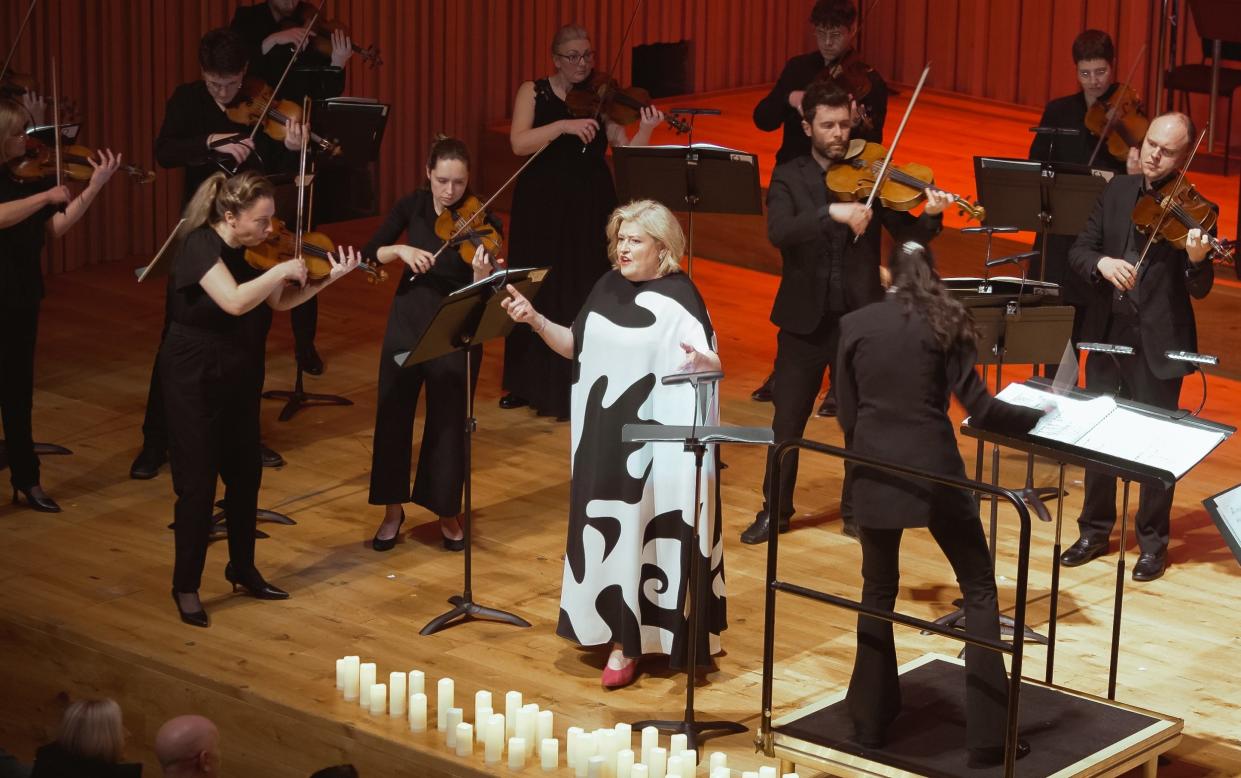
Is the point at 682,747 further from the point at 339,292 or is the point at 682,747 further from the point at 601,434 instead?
the point at 339,292

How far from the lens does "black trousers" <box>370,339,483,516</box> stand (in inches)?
233

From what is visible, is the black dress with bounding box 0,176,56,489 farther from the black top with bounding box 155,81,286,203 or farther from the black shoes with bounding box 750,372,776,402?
the black shoes with bounding box 750,372,776,402

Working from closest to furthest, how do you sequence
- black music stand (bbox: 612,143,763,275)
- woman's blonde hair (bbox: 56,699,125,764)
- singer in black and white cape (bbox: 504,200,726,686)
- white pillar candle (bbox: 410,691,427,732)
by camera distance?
1. woman's blonde hair (bbox: 56,699,125,764)
2. white pillar candle (bbox: 410,691,427,732)
3. singer in black and white cape (bbox: 504,200,726,686)
4. black music stand (bbox: 612,143,763,275)

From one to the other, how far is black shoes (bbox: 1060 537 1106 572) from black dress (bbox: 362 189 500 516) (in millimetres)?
1966

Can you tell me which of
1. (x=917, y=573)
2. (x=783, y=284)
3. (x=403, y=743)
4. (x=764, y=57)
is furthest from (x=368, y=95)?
(x=403, y=743)

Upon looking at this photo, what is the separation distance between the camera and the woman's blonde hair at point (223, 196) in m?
5.23

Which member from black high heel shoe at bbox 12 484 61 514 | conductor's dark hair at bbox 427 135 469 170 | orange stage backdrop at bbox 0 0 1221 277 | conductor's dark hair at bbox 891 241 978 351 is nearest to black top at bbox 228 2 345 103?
conductor's dark hair at bbox 427 135 469 170

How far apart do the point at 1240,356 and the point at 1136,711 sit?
11.3 ft

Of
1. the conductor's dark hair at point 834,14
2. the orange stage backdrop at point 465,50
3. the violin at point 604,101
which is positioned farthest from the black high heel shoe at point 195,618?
the orange stage backdrop at point 465,50

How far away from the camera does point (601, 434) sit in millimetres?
5055

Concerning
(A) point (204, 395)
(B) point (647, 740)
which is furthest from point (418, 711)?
(A) point (204, 395)

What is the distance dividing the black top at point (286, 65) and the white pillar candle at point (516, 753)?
11.1ft

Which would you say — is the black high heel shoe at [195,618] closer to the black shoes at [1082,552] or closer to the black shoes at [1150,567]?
the black shoes at [1082,552]

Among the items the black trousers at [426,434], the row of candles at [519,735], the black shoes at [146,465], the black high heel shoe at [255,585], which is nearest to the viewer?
the row of candles at [519,735]
